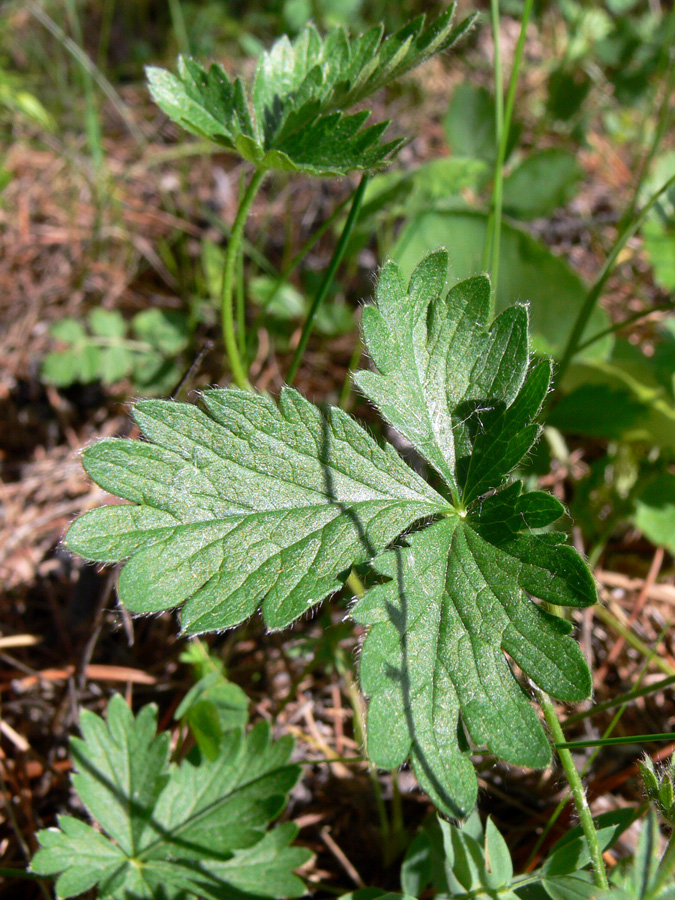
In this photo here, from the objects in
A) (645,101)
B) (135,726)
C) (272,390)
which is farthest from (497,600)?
(645,101)

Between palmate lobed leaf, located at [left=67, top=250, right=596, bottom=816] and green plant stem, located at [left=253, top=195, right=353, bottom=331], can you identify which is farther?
green plant stem, located at [left=253, top=195, right=353, bottom=331]

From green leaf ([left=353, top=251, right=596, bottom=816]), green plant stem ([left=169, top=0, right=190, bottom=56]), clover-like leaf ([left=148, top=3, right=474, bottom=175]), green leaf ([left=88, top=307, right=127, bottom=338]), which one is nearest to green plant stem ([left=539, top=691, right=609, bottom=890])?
green leaf ([left=353, top=251, right=596, bottom=816])

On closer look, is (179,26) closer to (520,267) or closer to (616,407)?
(520,267)

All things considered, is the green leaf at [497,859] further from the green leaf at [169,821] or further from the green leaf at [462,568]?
the green leaf at [169,821]

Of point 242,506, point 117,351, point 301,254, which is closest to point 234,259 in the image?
point 301,254

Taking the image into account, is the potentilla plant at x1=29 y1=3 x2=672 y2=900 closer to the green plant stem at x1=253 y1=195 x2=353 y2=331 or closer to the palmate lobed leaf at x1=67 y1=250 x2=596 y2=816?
the palmate lobed leaf at x1=67 y1=250 x2=596 y2=816

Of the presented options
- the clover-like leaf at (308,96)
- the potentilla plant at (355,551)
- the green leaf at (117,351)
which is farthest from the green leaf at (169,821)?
the green leaf at (117,351)
